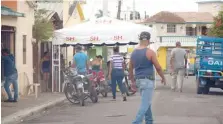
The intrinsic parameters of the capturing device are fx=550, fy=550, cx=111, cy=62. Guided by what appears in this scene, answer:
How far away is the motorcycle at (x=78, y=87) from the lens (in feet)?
54.5

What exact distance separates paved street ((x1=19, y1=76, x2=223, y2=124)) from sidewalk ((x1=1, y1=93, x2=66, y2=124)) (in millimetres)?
247

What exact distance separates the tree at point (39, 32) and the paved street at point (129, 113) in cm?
462

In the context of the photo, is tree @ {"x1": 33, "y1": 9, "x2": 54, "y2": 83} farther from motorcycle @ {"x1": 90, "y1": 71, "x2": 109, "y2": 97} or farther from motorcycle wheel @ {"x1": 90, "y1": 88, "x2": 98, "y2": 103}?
motorcycle wheel @ {"x1": 90, "y1": 88, "x2": 98, "y2": 103}

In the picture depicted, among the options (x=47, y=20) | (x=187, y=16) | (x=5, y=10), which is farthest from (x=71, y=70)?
(x=187, y=16)

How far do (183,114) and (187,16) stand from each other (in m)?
56.4

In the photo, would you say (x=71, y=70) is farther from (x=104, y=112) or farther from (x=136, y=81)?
(x=136, y=81)

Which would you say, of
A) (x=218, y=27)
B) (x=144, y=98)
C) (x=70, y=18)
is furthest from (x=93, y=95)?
(x=70, y=18)

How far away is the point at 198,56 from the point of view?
21.0m

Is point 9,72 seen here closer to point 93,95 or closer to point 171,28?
point 93,95

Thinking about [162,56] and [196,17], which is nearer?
[162,56]

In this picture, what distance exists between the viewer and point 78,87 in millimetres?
16594

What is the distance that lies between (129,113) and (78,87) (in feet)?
10.3

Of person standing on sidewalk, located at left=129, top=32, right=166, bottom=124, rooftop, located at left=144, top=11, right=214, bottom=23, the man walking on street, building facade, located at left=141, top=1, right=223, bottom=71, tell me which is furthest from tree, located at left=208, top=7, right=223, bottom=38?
rooftop, located at left=144, top=11, right=214, bottom=23

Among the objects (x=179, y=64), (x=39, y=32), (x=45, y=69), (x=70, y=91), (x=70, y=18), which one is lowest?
(x=70, y=91)
